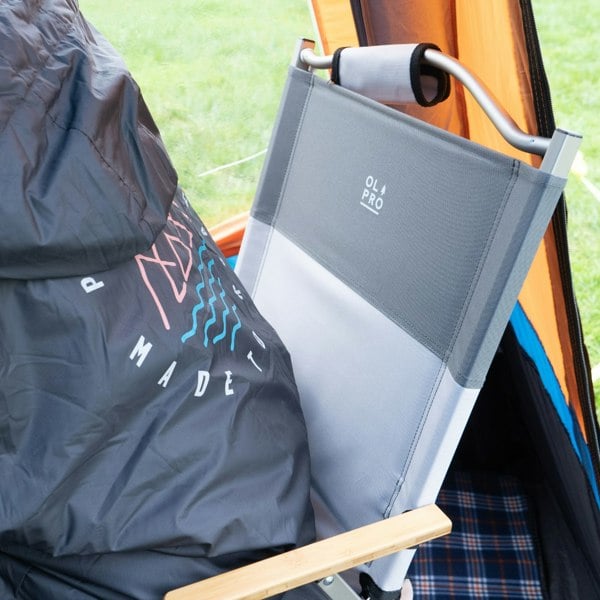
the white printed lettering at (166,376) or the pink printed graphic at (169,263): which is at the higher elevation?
the pink printed graphic at (169,263)

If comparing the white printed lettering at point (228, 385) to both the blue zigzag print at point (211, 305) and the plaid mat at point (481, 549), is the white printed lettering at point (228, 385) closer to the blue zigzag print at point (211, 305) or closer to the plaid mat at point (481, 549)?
the blue zigzag print at point (211, 305)

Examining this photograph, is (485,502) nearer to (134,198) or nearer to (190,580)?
(190,580)

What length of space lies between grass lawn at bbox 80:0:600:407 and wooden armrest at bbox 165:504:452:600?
5.71 feet

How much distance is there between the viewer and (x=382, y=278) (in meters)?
1.13

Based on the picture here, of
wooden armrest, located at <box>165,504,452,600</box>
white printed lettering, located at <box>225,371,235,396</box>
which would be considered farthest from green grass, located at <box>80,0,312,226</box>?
wooden armrest, located at <box>165,504,452,600</box>

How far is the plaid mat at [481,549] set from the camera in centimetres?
156

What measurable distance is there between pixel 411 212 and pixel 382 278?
0.11 m

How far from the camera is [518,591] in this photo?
1550 mm

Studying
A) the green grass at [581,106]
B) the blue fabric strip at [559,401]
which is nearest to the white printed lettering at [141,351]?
the blue fabric strip at [559,401]

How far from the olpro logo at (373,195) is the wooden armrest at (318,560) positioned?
1.42 feet

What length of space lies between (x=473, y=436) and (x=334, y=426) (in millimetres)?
669

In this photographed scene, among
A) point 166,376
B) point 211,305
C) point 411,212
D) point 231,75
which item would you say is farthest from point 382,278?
point 231,75

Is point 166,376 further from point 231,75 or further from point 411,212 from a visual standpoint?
point 231,75

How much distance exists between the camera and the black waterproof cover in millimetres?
792
